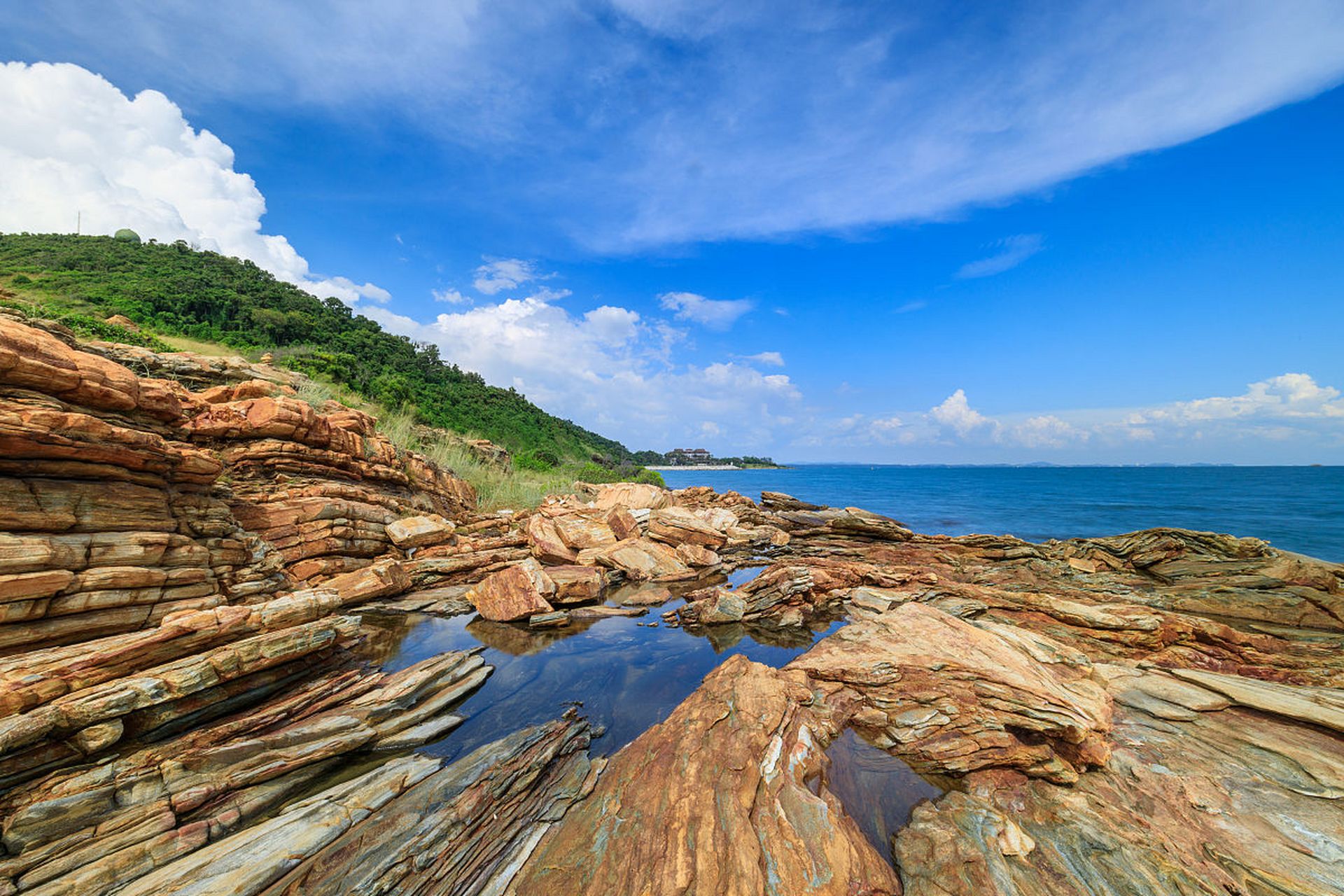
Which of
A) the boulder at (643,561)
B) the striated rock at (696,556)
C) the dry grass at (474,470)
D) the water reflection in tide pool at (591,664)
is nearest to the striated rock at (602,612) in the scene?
the water reflection in tide pool at (591,664)

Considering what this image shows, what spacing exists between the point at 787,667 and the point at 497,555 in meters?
10.9

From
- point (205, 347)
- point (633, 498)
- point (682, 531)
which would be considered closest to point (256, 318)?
point (205, 347)

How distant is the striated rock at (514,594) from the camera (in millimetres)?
11617

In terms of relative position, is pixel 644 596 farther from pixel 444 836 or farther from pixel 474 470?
pixel 474 470

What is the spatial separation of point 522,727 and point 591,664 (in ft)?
8.55

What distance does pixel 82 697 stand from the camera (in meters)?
5.08

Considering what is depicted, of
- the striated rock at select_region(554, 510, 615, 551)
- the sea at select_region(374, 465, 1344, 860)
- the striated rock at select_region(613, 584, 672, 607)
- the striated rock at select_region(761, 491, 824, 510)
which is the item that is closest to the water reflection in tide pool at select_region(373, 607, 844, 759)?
the sea at select_region(374, 465, 1344, 860)

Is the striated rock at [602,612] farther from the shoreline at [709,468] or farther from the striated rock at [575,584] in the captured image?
the shoreline at [709,468]

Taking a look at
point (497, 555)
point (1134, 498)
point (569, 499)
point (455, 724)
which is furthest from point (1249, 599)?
point (1134, 498)

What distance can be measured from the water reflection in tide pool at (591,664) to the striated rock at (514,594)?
33 centimetres

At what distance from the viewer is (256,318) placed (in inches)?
1460

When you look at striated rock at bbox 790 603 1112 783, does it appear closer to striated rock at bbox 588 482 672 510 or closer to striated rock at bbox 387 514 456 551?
striated rock at bbox 387 514 456 551

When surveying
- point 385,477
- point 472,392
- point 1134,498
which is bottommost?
point 1134,498

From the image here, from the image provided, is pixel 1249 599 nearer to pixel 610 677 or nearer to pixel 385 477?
pixel 610 677
